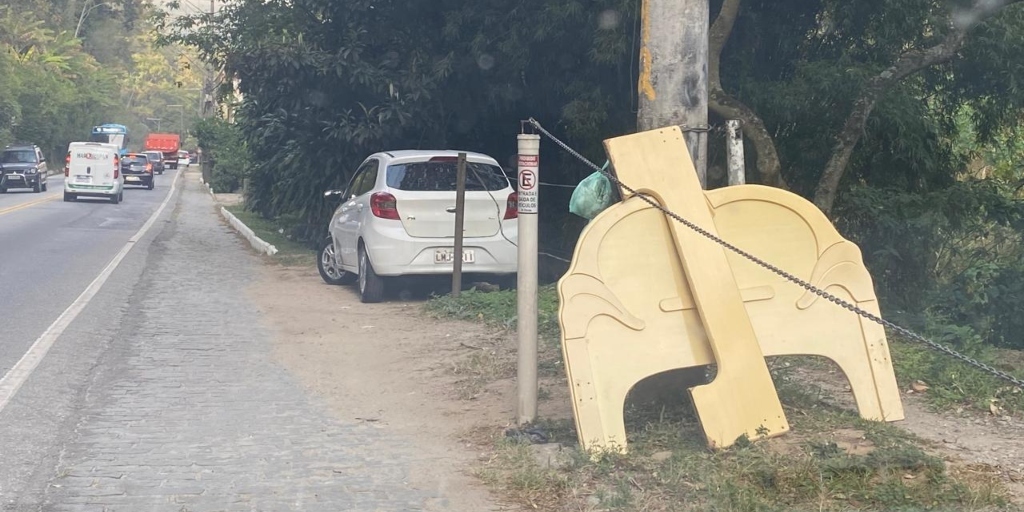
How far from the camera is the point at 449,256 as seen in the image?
1155cm

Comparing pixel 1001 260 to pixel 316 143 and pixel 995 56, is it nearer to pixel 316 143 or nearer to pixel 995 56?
pixel 995 56

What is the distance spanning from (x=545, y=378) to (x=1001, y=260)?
5.03 meters

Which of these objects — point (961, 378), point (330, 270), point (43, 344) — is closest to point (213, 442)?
point (43, 344)

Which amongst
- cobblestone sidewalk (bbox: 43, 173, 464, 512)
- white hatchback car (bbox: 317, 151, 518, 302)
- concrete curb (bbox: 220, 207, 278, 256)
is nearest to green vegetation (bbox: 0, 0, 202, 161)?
concrete curb (bbox: 220, 207, 278, 256)

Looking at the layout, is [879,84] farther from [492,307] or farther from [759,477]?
[759,477]

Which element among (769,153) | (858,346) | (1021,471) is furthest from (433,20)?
(1021,471)

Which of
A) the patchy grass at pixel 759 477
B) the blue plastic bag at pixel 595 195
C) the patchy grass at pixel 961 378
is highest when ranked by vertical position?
the blue plastic bag at pixel 595 195

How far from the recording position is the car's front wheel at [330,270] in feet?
44.1

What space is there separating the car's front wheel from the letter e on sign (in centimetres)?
747

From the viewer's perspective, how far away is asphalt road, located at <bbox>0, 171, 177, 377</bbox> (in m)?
10.4

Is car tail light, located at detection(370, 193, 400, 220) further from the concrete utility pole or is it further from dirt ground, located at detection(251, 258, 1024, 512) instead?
the concrete utility pole

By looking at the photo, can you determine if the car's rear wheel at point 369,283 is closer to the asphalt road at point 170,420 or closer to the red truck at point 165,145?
the asphalt road at point 170,420

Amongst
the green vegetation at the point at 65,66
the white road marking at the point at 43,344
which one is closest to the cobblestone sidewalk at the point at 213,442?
the white road marking at the point at 43,344

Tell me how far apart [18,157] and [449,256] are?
122 feet
